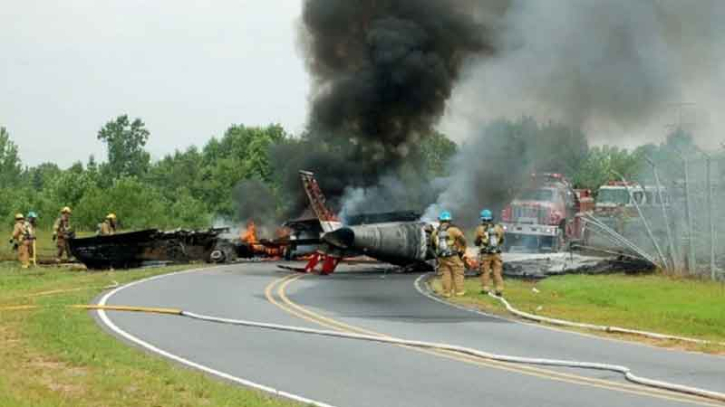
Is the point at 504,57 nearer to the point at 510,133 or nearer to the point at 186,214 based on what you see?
the point at 510,133

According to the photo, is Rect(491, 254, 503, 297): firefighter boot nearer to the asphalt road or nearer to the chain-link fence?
the asphalt road

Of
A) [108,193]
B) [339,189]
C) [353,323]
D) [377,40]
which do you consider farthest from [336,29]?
[108,193]

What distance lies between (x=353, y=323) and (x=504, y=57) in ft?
58.0

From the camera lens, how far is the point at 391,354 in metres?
11.5

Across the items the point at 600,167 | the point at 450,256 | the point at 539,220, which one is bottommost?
the point at 450,256

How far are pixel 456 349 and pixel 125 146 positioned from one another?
3853 inches

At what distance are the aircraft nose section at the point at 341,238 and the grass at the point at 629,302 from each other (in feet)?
9.14

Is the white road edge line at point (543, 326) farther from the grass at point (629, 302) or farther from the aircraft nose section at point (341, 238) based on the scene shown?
the aircraft nose section at point (341, 238)

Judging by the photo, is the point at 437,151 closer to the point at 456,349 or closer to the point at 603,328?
Answer: the point at 603,328

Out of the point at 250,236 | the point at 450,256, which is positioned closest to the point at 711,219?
the point at 450,256

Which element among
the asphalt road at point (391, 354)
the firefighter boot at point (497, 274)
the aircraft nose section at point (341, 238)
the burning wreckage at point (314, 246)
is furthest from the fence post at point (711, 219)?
the aircraft nose section at point (341, 238)

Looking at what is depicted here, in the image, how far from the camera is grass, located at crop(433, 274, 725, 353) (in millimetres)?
15203

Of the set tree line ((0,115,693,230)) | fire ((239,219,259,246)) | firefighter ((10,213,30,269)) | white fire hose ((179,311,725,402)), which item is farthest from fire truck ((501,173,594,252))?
white fire hose ((179,311,725,402))

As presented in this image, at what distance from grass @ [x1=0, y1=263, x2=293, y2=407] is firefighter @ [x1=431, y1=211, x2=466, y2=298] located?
752 cm
